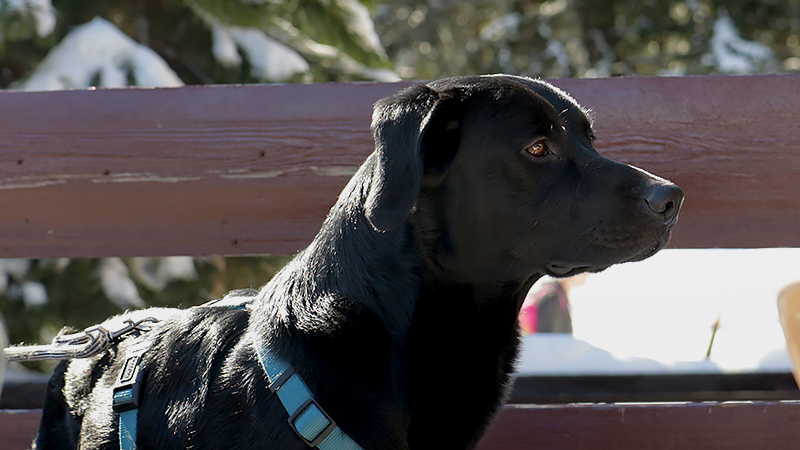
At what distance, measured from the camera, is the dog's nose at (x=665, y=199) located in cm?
175

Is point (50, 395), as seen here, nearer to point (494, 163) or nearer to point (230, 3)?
point (494, 163)

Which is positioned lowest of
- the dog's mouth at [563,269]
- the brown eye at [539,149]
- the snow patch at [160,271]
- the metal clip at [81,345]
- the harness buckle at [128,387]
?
the snow patch at [160,271]

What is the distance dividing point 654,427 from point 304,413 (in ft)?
4.46

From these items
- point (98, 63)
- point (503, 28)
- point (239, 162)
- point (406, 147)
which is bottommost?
point (503, 28)

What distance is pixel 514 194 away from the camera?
1.86 metres

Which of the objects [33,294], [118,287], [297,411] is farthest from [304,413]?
[33,294]

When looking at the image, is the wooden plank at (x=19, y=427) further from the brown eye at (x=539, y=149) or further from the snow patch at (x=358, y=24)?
the snow patch at (x=358, y=24)

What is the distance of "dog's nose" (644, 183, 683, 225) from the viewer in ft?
5.73

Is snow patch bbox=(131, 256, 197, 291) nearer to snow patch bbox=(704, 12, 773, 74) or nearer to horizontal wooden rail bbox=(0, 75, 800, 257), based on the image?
horizontal wooden rail bbox=(0, 75, 800, 257)

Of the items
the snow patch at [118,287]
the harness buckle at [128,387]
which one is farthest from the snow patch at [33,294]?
the harness buckle at [128,387]

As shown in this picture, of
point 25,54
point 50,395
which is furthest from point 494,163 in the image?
point 25,54

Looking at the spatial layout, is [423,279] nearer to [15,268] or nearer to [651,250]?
[651,250]

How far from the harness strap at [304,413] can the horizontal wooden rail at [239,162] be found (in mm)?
845

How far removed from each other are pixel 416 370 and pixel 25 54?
3715 millimetres
